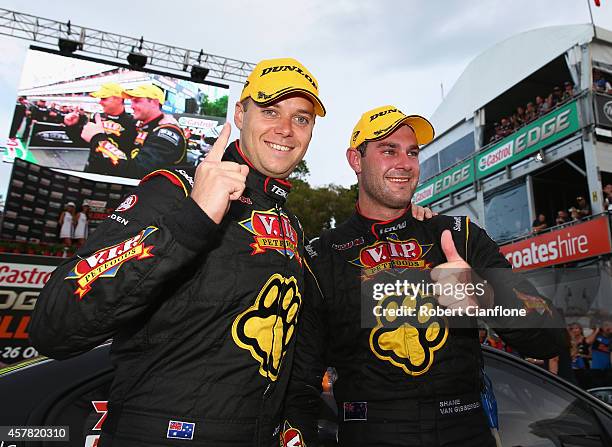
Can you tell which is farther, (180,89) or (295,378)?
(180,89)

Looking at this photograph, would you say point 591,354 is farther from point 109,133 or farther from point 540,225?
point 109,133

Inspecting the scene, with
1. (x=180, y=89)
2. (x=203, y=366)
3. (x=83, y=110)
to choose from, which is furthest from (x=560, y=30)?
(x=203, y=366)

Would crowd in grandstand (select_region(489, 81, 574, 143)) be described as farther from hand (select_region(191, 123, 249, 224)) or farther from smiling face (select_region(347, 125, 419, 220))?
hand (select_region(191, 123, 249, 224))

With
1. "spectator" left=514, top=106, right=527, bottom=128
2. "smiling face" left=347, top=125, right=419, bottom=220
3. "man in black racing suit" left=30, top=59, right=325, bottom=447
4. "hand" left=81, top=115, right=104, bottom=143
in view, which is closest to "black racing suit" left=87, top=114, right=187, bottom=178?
"hand" left=81, top=115, right=104, bottom=143

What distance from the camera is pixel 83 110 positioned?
14609mm

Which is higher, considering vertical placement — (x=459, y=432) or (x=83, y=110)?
(x=83, y=110)

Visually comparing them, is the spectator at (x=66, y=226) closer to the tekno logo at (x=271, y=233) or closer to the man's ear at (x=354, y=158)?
the man's ear at (x=354, y=158)

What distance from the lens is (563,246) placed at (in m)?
11.6

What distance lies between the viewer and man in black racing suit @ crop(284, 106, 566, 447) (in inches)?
70.4

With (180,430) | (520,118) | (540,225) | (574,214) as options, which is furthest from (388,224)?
(520,118)

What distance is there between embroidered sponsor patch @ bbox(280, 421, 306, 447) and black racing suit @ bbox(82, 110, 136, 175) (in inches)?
572

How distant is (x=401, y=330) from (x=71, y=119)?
1536 centimetres

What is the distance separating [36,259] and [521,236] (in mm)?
13272

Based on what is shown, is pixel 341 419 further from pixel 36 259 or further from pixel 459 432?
pixel 36 259
